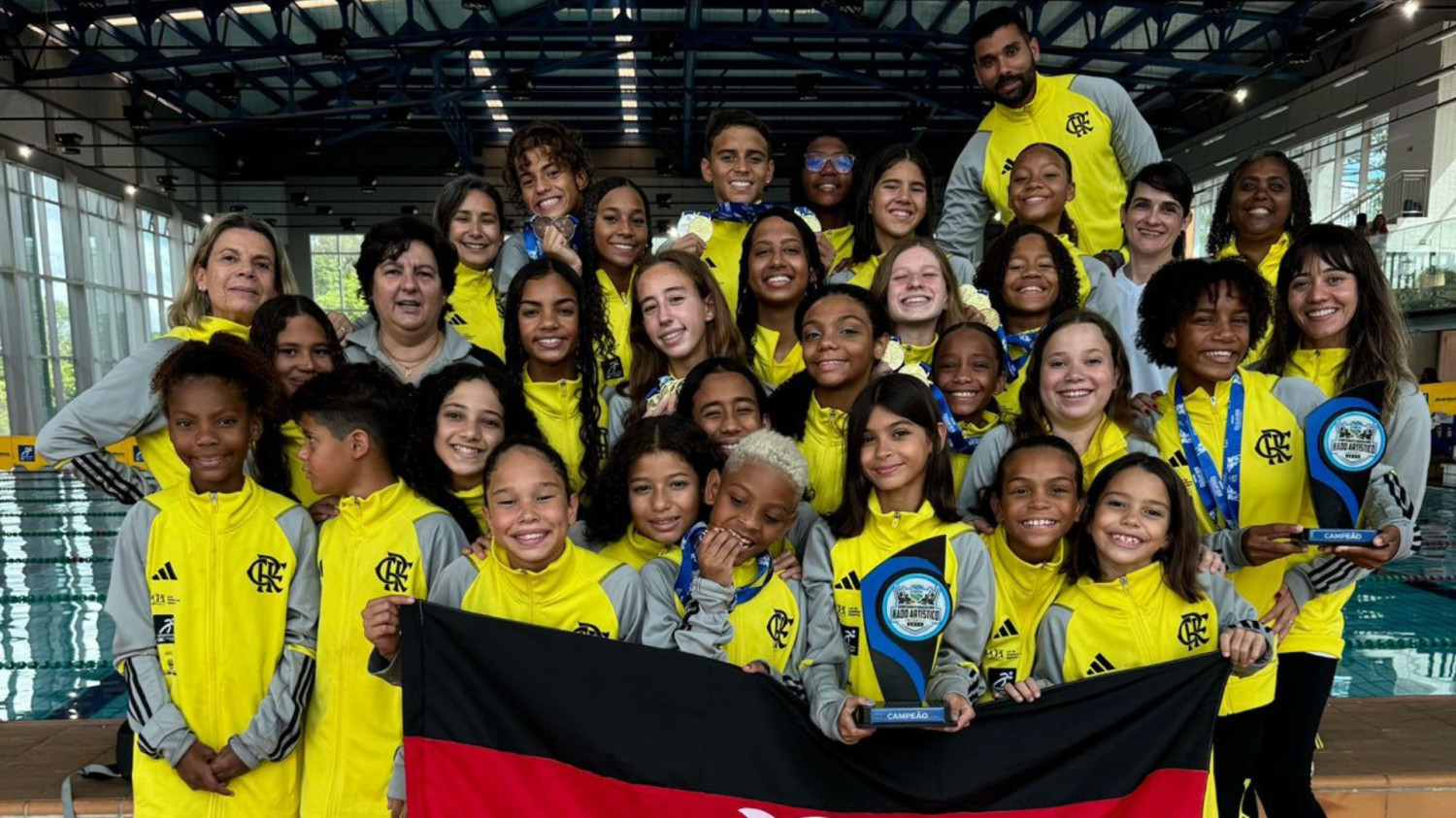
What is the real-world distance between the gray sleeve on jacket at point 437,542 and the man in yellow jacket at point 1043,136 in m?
2.87

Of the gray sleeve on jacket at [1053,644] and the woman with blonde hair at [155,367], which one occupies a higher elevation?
the woman with blonde hair at [155,367]

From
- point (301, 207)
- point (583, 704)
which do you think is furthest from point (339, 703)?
point (301, 207)

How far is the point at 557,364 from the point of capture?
326 cm

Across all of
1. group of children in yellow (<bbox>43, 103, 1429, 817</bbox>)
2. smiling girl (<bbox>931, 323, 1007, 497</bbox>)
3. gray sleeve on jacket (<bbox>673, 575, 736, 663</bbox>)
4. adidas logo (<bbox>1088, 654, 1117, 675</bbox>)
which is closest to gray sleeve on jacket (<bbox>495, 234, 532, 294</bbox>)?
group of children in yellow (<bbox>43, 103, 1429, 817</bbox>)

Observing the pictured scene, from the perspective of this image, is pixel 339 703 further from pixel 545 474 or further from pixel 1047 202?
pixel 1047 202

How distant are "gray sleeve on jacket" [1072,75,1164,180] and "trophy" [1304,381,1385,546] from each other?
6.95 feet

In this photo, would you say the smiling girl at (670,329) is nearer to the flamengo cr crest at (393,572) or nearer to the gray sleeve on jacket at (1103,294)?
the flamengo cr crest at (393,572)

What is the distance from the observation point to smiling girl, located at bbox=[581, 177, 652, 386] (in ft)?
12.2

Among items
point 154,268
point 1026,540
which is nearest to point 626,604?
point 1026,540

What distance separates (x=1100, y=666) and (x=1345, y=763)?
187 centimetres

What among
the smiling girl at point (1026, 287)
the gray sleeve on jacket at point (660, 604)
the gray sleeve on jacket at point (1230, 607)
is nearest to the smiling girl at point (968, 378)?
the smiling girl at point (1026, 287)

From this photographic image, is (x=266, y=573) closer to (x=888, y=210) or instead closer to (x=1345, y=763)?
(x=888, y=210)

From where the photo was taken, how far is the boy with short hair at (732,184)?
4062 millimetres

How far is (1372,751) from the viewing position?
12.1 ft
